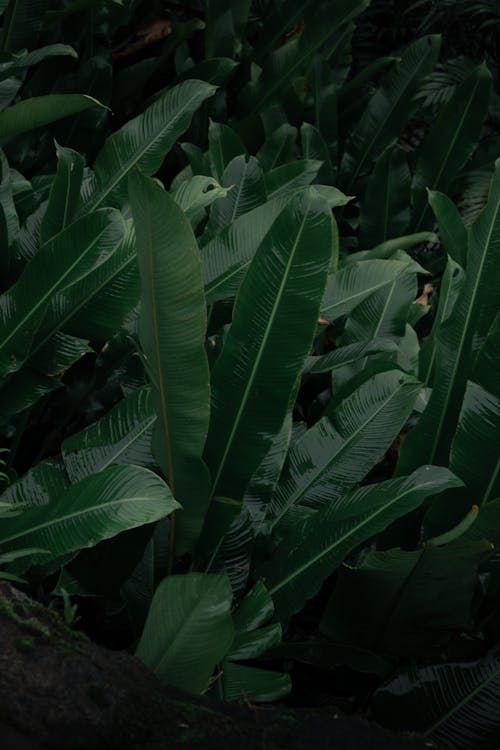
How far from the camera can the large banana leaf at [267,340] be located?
1382mm

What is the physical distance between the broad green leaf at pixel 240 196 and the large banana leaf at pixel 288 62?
1159mm

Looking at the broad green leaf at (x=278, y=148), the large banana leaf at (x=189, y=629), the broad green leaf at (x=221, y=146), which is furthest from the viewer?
the broad green leaf at (x=278, y=148)

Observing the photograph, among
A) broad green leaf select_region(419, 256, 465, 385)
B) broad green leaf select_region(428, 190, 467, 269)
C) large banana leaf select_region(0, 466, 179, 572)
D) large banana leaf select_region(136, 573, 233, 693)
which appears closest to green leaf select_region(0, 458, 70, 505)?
large banana leaf select_region(0, 466, 179, 572)

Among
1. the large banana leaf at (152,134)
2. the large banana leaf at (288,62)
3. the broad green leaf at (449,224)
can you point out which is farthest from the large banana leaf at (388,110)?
the large banana leaf at (152,134)

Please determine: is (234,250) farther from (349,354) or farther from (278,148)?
(278,148)

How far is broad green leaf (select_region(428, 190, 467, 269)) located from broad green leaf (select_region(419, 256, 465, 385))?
27 centimetres

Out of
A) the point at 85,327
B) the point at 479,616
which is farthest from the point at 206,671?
the point at 85,327

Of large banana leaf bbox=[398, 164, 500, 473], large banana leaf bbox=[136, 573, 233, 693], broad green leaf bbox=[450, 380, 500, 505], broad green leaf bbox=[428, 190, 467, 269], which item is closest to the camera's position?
large banana leaf bbox=[136, 573, 233, 693]

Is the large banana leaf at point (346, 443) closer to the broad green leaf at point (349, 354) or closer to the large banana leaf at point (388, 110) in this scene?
the broad green leaf at point (349, 354)

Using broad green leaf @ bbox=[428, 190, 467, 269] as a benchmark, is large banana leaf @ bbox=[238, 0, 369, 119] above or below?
above

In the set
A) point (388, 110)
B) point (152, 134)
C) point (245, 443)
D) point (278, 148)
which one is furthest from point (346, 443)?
point (388, 110)

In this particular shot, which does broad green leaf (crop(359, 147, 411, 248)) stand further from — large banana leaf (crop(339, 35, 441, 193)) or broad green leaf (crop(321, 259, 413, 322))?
broad green leaf (crop(321, 259, 413, 322))

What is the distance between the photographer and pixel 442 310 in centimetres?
180

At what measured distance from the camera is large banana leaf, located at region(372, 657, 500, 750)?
140 centimetres
